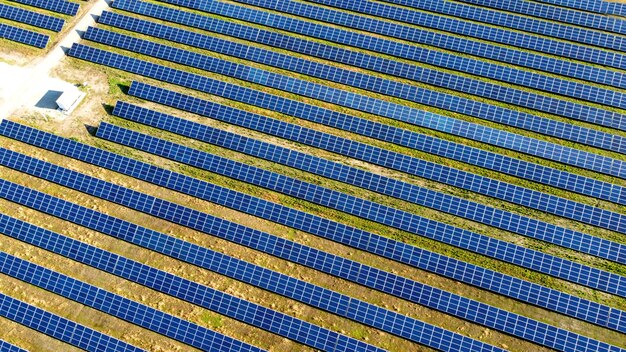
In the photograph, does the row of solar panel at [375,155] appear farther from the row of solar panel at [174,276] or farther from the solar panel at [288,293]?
the row of solar panel at [174,276]

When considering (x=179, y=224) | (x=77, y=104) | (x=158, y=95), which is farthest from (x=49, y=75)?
(x=179, y=224)

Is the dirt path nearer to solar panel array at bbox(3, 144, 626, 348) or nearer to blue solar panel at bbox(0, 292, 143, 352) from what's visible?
solar panel array at bbox(3, 144, 626, 348)

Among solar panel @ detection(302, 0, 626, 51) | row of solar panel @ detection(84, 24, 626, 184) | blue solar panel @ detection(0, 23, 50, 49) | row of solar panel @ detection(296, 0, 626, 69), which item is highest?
solar panel @ detection(302, 0, 626, 51)

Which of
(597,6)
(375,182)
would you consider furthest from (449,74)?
(597,6)

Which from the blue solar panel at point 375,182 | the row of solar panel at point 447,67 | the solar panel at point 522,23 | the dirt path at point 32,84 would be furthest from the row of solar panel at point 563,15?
the dirt path at point 32,84

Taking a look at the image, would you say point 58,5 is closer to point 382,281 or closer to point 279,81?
point 279,81

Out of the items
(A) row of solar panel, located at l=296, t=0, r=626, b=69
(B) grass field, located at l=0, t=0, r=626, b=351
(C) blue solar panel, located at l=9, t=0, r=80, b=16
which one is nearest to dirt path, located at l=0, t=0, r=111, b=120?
(B) grass field, located at l=0, t=0, r=626, b=351
